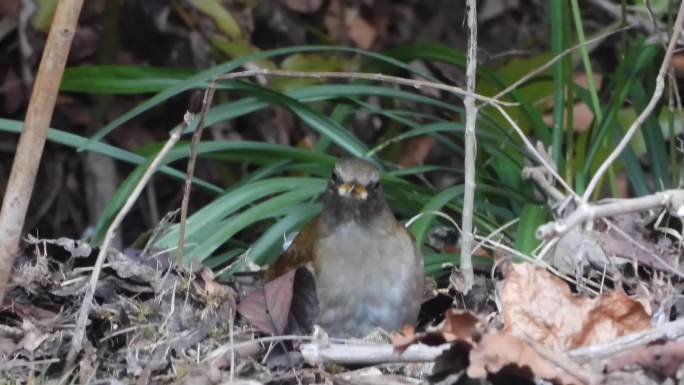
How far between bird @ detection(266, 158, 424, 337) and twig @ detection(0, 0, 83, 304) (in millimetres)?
1013

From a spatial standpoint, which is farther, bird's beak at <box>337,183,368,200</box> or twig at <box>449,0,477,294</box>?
bird's beak at <box>337,183,368,200</box>

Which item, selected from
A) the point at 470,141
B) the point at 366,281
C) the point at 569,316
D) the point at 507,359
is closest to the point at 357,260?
the point at 366,281

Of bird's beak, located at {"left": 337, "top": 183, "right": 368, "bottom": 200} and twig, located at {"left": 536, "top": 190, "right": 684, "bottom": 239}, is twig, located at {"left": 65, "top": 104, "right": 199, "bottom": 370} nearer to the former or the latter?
bird's beak, located at {"left": 337, "top": 183, "right": 368, "bottom": 200}

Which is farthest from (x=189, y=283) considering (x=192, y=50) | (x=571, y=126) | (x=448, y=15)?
(x=448, y=15)

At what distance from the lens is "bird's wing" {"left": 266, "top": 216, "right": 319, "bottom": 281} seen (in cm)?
473

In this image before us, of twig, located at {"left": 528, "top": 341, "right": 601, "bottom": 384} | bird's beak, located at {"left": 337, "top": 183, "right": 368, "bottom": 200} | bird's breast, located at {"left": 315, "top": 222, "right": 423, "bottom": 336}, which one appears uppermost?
twig, located at {"left": 528, "top": 341, "right": 601, "bottom": 384}

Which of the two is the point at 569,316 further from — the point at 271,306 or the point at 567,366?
the point at 271,306

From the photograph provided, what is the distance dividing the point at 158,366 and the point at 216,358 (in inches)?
6.9

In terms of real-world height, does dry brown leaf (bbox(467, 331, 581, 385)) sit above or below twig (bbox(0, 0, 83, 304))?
below

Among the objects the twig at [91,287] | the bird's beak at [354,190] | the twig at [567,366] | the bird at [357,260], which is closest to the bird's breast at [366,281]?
the bird at [357,260]

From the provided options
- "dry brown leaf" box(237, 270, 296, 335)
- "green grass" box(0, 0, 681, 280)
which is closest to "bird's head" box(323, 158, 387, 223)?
"green grass" box(0, 0, 681, 280)

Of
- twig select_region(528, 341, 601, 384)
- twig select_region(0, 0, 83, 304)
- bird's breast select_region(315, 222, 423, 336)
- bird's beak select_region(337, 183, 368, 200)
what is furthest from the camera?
bird's beak select_region(337, 183, 368, 200)

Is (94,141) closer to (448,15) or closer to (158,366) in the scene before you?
(158,366)

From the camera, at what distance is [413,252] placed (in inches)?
189
